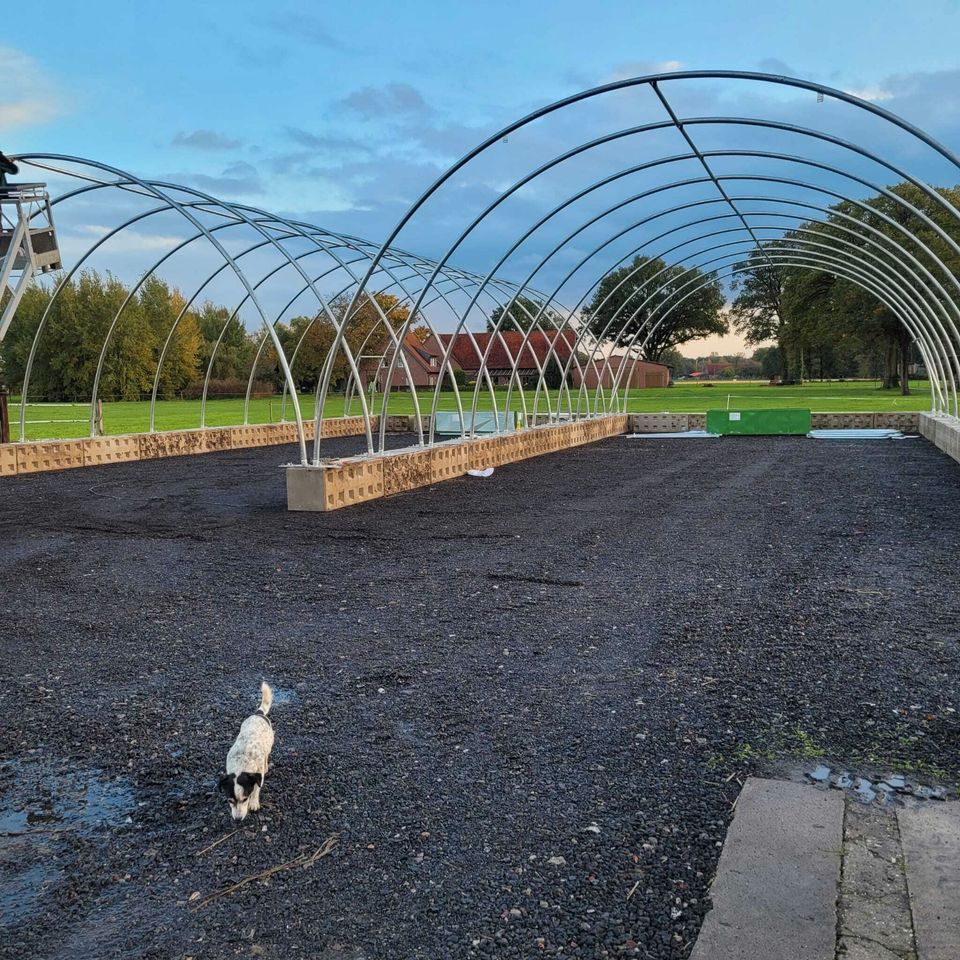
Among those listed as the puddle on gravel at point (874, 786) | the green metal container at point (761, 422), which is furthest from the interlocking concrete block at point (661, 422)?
the puddle on gravel at point (874, 786)

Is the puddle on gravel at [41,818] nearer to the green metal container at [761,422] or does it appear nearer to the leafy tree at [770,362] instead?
the green metal container at [761,422]

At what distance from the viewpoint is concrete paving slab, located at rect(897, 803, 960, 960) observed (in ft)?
8.64

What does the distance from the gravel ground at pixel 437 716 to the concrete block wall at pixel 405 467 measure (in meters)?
1.77

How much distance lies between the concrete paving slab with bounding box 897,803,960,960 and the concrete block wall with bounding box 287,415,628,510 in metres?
9.09

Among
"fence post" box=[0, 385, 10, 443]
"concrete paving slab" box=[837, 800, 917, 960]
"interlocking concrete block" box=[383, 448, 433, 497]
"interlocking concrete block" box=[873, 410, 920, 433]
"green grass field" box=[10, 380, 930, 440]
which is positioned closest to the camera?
"concrete paving slab" box=[837, 800, 917, 960]

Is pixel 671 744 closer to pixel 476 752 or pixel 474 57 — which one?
pixel 476 752

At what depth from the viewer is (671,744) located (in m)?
4.11

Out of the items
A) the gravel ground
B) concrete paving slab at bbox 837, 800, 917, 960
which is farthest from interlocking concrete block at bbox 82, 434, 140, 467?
concrete paving slab at bbox 837, 800, 917, 960

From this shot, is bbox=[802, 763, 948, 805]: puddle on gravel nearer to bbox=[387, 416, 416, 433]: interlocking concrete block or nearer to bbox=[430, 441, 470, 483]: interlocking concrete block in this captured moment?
bbox=[430, 441, 470, 483]: interlocking concrete block

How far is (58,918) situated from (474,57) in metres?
9.93

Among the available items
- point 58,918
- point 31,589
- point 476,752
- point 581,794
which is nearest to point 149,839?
point 58,918

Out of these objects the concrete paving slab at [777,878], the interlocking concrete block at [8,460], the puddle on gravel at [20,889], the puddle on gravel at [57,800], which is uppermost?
the interlocking concrete block at [8,460]

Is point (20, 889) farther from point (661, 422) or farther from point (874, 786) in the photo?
point (661, 422)

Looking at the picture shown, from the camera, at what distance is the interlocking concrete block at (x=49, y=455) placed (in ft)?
54.0
